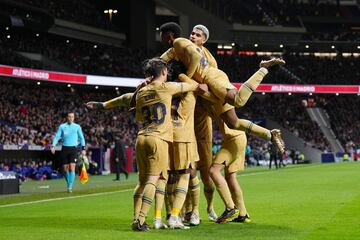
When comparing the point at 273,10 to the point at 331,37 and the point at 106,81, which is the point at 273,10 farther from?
the point at 106,81

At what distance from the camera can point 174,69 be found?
38.0 ft

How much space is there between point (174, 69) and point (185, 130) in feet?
3.44

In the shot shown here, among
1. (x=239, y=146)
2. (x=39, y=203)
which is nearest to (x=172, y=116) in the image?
(x=239, y=146)

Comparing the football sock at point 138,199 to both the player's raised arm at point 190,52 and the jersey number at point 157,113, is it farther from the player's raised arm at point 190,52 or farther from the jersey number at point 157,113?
the player's raised arm at point 190,52

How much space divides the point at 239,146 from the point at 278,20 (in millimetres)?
72207

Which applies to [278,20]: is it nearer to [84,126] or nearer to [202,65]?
[84,126]

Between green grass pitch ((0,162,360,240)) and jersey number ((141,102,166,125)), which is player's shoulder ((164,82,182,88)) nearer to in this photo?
jersey number ((141,102,166,125))

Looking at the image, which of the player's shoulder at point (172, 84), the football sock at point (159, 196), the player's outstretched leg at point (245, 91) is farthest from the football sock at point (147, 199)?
the player's outstretched leg at point (245, 91)

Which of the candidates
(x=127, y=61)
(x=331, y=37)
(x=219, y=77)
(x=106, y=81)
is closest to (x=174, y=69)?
(x=219, y=77)

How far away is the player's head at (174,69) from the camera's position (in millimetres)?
11547

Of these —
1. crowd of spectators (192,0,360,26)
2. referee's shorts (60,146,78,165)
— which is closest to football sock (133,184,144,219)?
referee's shorts (60,146,78,165)

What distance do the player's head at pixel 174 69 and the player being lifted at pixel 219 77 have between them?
128 millimetres

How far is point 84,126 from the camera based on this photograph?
161 feet

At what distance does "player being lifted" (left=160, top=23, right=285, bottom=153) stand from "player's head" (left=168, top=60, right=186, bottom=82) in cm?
13
